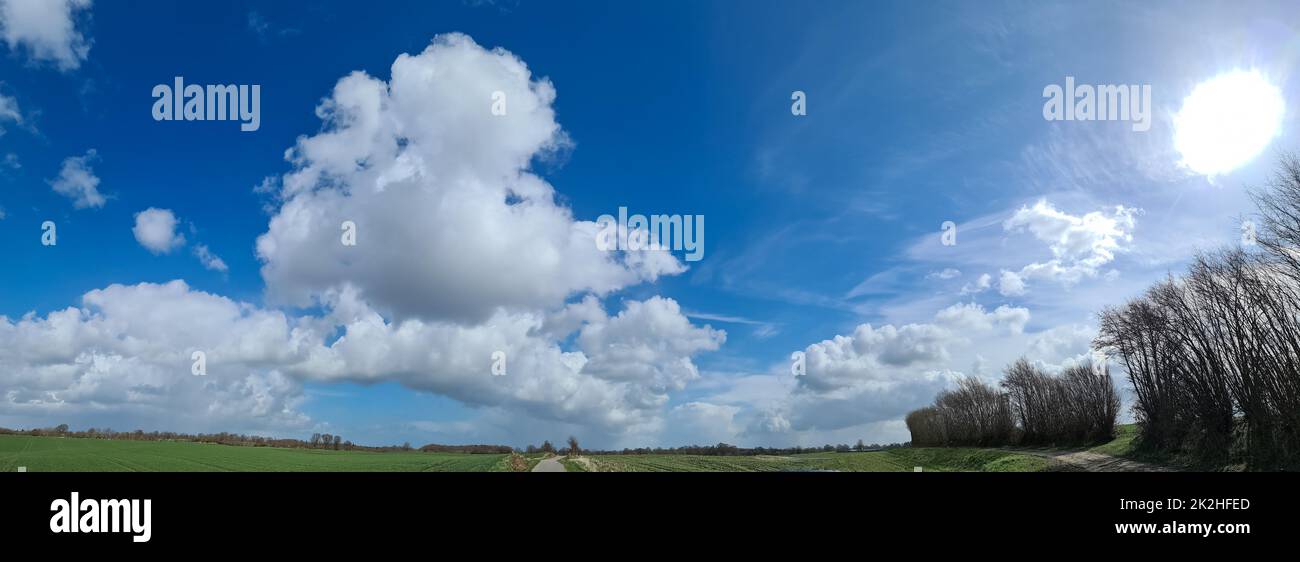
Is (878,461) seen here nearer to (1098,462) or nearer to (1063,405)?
(1098,462)

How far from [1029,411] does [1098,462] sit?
2407 cm

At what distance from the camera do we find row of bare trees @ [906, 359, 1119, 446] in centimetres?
5888

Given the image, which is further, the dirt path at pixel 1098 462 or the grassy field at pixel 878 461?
the grassy field at pixel 878 461

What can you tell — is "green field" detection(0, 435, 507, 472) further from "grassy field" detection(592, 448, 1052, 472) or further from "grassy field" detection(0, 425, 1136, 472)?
"grassy field" detection(592, 448, 1052, 472)

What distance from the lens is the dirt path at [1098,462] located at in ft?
125

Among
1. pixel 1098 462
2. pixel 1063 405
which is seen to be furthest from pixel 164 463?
pixel 1063 405

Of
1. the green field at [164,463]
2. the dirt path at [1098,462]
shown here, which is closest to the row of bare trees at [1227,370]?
the dirt path at [1098,462]

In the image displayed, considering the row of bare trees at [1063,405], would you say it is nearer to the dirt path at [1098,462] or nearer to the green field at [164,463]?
→ the dirt path at [1098,462]

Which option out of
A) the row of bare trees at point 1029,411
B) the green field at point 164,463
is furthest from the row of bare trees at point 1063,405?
the green field at point 164,463

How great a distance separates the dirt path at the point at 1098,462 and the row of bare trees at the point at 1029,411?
19.7ft

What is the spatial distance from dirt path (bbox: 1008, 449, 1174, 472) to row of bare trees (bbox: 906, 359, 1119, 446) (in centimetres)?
601
